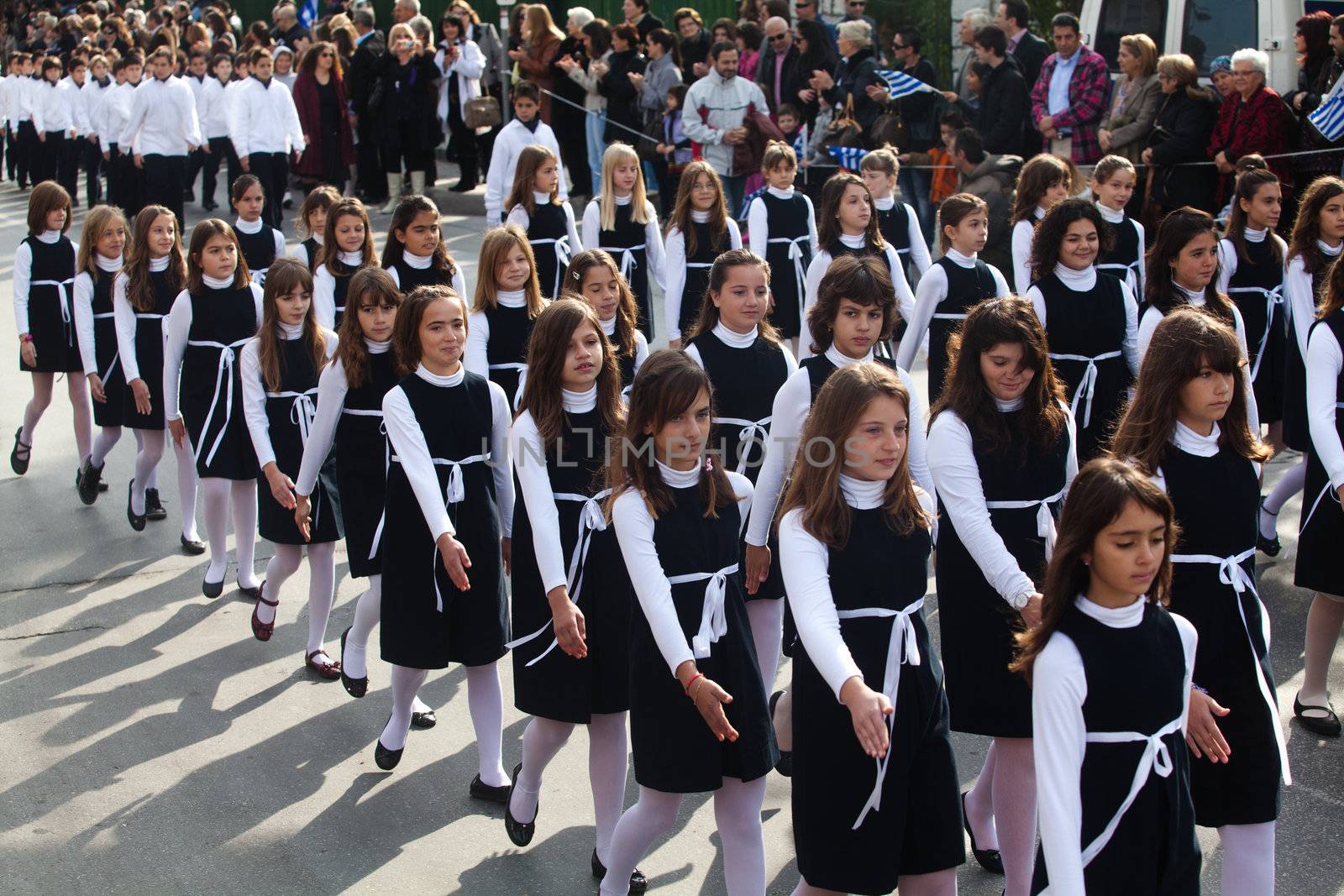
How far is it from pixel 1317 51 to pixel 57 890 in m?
10.5

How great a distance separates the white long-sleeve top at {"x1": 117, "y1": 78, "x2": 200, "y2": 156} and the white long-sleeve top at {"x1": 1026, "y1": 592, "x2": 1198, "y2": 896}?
52.4ft

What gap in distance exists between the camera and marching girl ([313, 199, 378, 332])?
24.8 feet

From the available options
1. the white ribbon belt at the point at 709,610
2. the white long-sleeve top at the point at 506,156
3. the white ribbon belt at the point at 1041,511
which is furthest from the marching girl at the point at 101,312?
the white ribbon belt at the point at 1041,511

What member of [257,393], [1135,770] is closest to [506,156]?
[257,393]

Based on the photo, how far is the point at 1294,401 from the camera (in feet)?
23.6

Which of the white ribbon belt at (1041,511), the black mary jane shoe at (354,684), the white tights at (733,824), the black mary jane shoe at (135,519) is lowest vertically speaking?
the black mary jane shoe at (354,684)

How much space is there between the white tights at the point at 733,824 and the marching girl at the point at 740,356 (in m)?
1.46

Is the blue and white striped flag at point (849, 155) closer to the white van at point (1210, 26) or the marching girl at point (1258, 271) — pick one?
the white van at point (1210, 26)

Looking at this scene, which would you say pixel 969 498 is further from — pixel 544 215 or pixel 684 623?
pixel 544 215

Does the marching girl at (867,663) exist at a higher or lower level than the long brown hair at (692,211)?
lower

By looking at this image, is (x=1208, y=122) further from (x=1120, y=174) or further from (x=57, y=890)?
(x=57, y=890)

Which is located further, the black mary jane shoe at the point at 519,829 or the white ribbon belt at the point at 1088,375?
the white ribbon belt at the point at 1088,375

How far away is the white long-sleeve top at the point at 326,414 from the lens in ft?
20.2

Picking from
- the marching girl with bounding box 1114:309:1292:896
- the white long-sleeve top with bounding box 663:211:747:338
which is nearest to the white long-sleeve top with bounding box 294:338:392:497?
the white long-sleeve top with bounding box 663:211:747:338
